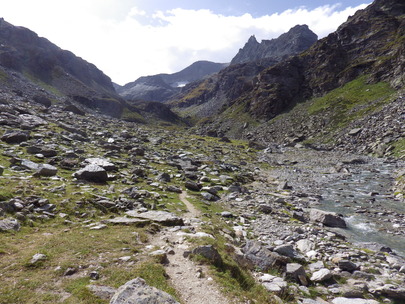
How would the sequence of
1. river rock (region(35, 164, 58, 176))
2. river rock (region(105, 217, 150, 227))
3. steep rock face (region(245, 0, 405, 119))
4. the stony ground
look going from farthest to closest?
steep rock face (region(245, 0, 405, 119)) < river rock (region(35, 164, 58, 176)) < river rock (region(105, 217, 150, 227)) < the stony ground

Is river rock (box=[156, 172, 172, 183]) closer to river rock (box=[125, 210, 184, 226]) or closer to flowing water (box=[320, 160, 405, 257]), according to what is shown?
river rock (box=[125, 210, 184, 226])

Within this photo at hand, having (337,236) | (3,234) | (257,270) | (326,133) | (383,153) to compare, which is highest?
(326,133)

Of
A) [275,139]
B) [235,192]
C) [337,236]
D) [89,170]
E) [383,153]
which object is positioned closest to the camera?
[337,236]

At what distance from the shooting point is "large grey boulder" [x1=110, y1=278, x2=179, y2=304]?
747 cm

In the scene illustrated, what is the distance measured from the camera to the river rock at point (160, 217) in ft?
55.2

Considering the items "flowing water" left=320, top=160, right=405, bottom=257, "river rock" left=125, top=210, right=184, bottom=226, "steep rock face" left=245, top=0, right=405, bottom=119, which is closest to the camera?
"river rock" left=125, top=210, right=184, bottom=226

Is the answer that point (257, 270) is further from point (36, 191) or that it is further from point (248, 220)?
point (36, 191)

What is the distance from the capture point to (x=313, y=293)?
435 inches

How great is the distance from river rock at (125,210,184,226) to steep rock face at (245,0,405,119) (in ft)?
394

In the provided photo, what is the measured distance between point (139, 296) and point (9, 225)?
9.73 m

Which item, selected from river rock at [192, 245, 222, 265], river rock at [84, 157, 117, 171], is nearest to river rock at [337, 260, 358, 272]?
river rock at [192, 245, 222, 265]

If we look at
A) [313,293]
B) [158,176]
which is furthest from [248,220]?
[158,176]

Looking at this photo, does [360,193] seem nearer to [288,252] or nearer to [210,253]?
[288,252]

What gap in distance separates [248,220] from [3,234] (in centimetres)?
1654
